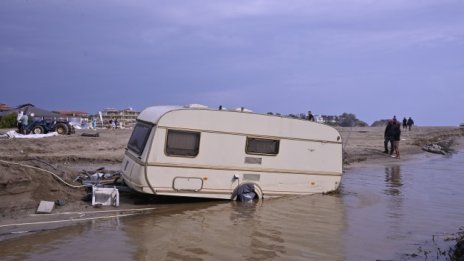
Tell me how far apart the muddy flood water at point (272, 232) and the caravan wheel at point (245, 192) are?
0.75 feet

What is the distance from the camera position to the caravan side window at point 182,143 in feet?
39.3

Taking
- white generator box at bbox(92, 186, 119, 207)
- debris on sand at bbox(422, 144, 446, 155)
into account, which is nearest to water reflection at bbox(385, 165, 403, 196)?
white generator box at bbox(92, 186, 119, 207)

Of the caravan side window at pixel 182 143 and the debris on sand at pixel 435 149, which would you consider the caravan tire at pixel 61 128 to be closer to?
the caravan side window at pixel 182 143

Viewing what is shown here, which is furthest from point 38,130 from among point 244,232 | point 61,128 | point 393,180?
point 244,232

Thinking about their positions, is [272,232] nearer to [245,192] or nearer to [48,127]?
[245,192]

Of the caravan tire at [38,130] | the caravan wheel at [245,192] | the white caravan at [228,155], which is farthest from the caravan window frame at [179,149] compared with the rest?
the caravan tire at [38,130]

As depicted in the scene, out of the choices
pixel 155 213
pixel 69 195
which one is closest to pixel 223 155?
pixel 155 213

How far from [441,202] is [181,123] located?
25.7 ft

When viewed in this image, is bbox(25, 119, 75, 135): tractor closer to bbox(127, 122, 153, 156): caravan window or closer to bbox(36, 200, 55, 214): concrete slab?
bbox(127, 122, 153, 156): caravan window

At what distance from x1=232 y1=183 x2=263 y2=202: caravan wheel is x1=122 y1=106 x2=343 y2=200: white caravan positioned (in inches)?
1.0

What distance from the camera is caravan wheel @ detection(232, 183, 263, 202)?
12.8 metres

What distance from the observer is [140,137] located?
12625 millimetres

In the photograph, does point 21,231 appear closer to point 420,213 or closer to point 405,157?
point 420,213

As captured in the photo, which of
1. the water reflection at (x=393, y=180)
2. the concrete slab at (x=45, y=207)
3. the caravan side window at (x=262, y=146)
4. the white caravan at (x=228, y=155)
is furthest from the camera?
the water reflection at (x=393, y=180)
